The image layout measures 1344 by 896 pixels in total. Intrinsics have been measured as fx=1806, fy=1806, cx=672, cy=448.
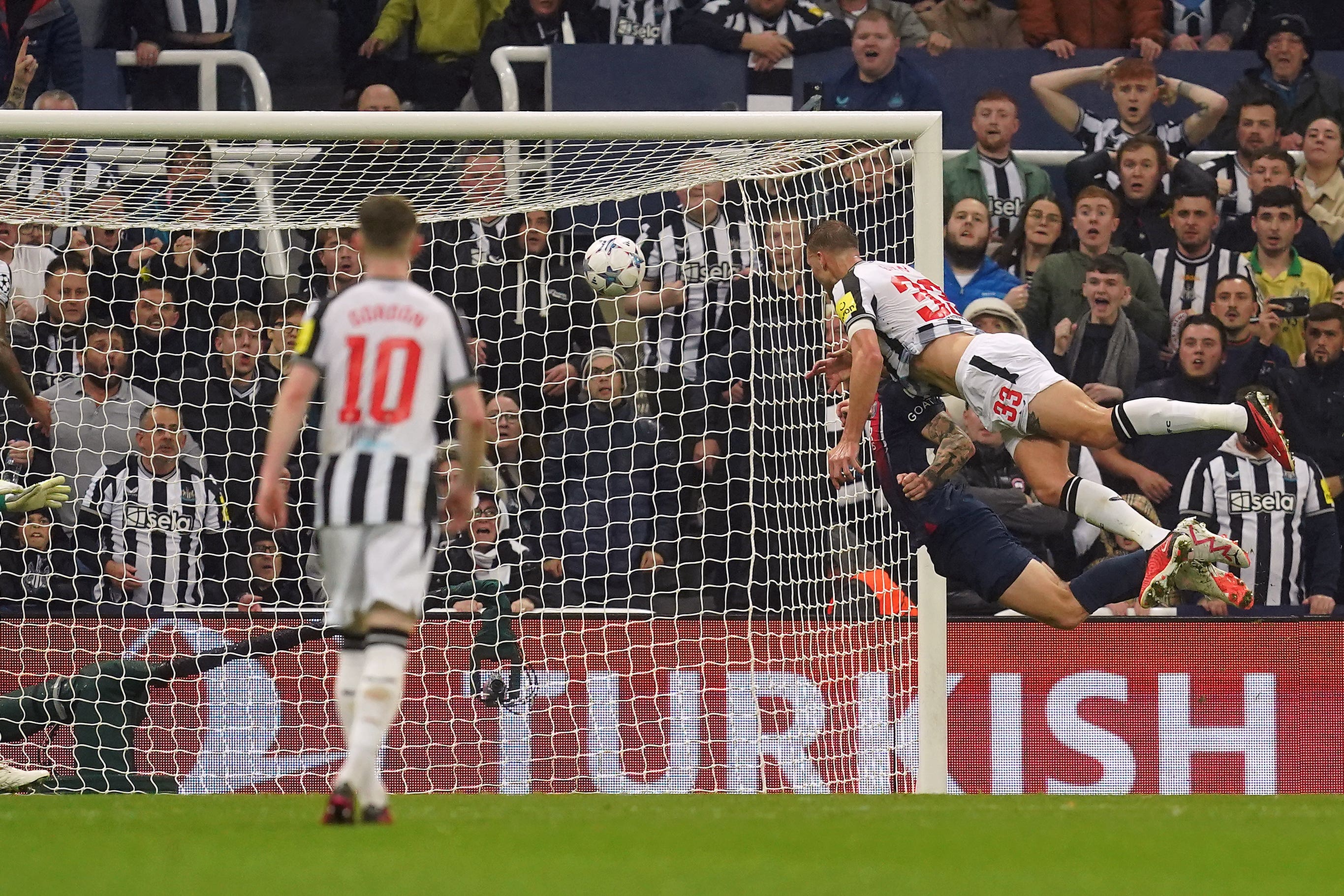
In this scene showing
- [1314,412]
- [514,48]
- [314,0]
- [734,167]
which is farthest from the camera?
[314,0]

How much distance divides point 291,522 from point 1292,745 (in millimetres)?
5388

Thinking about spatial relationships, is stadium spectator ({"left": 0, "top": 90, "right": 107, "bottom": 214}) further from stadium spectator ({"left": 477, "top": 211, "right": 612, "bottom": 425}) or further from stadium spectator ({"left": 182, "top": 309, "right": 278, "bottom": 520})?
stadium spectator ({"left": 477, "top": 211, "right": 612, "bottom": 425})

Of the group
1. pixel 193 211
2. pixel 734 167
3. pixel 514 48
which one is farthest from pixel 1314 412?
pixel 193 211

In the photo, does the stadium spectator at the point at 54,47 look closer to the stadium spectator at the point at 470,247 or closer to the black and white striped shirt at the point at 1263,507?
the stadium spectator at the point at 470,247

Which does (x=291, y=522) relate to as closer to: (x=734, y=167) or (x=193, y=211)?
(x=193, y=211)

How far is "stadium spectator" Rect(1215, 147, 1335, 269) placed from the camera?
10.9 m

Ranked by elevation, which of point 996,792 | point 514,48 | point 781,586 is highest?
point 514,48

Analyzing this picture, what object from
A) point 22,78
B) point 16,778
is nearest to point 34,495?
point 16,778

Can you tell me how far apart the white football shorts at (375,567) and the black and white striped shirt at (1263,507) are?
5.87 meters

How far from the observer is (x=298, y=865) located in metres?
4.14

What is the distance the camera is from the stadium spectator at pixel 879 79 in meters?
11.2

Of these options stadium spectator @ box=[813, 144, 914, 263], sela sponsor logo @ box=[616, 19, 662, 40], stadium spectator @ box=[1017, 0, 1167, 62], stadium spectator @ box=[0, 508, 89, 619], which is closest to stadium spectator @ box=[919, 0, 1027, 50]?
stadium spectator @ box=[1017, 0, 1167, 62]

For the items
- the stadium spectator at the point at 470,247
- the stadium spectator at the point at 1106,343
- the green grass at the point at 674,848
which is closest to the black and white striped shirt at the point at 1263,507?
the stadium spectator at the point at 1106,343

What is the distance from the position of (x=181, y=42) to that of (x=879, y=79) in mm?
4549
